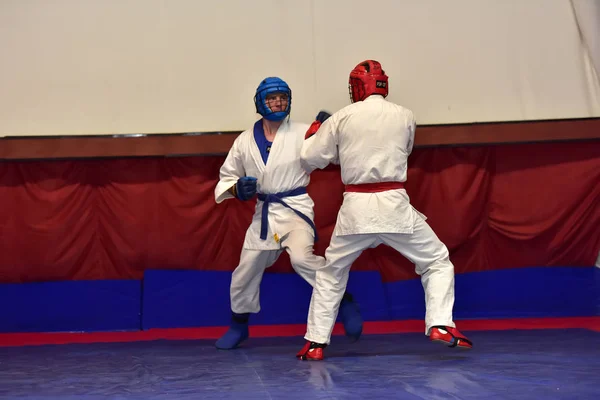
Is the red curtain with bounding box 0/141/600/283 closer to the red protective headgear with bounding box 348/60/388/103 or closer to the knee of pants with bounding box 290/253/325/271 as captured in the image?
the knee of pants with bounding box 290/253/325/271

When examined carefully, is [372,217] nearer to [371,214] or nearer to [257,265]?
[371,214]

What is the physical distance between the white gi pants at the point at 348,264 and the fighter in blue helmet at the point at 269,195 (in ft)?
1.14

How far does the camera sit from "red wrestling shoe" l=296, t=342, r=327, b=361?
11.7 feet

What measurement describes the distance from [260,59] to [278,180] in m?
1.14

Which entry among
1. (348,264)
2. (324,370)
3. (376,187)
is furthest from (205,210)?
(324,370)

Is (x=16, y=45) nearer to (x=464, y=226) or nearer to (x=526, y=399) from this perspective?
(x=464, y=226)

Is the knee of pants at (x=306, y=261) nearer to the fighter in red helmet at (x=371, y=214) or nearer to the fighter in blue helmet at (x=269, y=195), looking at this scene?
the fighter in blue helmet at (x=269, y=195)

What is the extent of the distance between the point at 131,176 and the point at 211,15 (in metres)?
1.17

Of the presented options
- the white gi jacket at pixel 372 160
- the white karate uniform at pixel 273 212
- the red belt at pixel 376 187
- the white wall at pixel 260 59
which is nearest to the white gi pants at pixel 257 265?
the white karate uniform at pixel 273 212

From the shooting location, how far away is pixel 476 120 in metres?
4.97

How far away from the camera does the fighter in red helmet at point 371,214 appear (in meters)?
3.59

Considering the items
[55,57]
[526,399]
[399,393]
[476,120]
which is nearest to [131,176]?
[55,57]

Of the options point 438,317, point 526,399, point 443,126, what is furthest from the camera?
point 443,126

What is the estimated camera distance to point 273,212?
4.12 m
